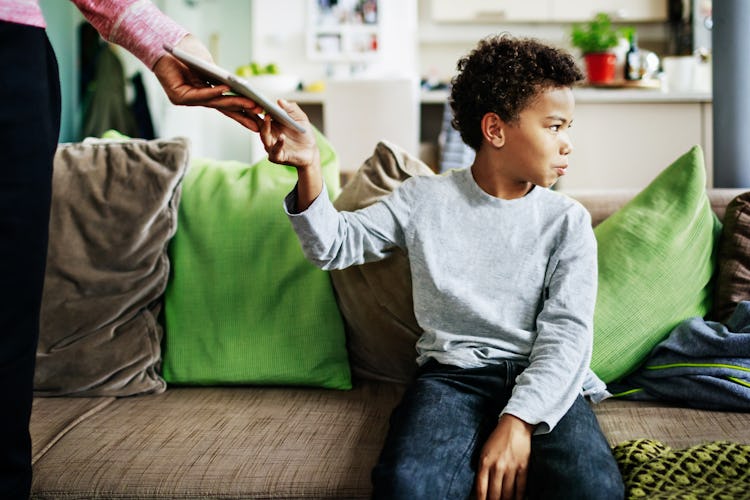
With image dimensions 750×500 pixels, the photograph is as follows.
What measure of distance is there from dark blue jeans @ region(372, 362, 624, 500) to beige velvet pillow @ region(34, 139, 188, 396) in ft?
1.94

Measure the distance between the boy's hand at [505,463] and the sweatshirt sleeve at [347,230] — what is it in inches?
15.2

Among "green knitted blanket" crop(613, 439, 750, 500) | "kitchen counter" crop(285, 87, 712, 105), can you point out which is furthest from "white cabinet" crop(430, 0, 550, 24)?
"green knitted blanket" crop(613, 439, 750, 500)

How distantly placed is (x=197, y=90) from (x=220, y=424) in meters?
0.57

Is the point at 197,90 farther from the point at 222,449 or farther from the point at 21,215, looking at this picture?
the point at 222,449

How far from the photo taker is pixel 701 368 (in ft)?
4.39

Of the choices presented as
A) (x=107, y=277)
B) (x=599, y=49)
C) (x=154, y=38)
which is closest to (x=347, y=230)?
(x=154, y=38)

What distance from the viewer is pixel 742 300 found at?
56.9 inches

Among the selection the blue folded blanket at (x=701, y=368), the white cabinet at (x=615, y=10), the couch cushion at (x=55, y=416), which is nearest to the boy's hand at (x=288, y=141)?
the couch cushion at (x=55, y=416)

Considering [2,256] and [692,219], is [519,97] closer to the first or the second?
[692,219]

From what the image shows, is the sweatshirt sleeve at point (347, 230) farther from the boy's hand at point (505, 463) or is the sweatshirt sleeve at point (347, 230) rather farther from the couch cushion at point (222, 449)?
the boy's hand at point (505, 463)

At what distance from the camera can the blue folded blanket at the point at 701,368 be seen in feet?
4.31

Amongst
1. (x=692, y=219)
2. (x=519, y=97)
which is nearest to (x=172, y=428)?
(x=519, y=97)

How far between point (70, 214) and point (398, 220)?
0.69 m

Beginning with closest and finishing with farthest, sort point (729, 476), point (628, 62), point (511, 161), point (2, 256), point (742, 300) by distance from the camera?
point (2, 256)
point (729, 476)
point (511, 161)
point (742, 300)
point (628, 62)
